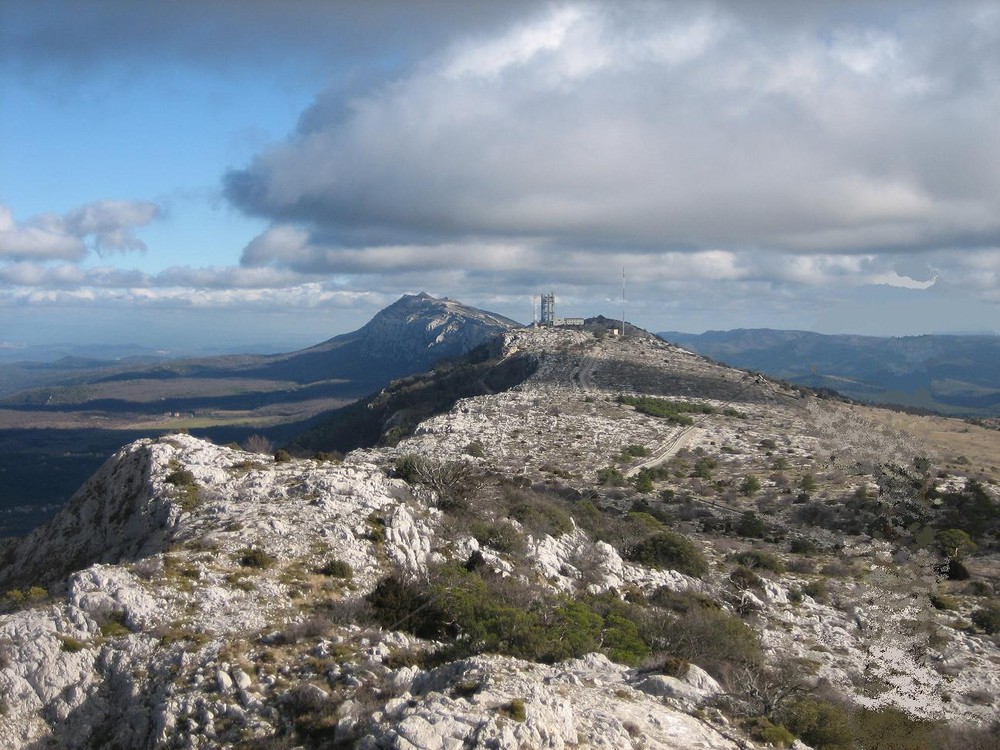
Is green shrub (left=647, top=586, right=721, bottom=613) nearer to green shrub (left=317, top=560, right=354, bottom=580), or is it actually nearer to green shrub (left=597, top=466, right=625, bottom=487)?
green shrub (left=317, top=560, right=354, bottom=580)

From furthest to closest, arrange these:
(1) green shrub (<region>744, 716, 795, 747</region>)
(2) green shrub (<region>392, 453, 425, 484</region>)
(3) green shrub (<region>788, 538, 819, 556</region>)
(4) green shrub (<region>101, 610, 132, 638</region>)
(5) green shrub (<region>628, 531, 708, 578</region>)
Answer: (3) green shrub (<region>788, 538, 819, 556</region>) < (2) green shrub (<region>392, 453, 425, 484</region>) < (5) green shrub (<region>628, 531, 708, 578</region>) < (4) green shrub (<region>101, 610, 132, 638</region>) < (1) green shrub (<region>744, 716, 795, 747</region>)

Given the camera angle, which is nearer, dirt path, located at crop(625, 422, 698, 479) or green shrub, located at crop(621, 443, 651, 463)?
dirt path, located at crop(625, 422, 698, 479)

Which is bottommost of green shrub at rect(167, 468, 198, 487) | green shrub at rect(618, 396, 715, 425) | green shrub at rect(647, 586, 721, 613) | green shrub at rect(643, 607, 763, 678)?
green shrub at rect(647, 586, 721, 613)

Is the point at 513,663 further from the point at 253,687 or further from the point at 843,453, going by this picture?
the point at 843,453

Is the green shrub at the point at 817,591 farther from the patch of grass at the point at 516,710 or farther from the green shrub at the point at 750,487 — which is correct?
the patch of grass at the point at 516,710

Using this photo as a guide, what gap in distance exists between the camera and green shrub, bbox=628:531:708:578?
83.4 ft

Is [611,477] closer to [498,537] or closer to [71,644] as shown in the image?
[498,537]

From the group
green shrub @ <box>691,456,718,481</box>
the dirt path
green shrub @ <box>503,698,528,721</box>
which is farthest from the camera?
the dirt path

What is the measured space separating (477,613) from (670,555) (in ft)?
40.2

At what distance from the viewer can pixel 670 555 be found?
25859 millimetres

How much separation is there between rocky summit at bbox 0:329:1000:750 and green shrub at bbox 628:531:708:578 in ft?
0.35

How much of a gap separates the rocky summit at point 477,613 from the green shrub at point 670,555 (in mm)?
107

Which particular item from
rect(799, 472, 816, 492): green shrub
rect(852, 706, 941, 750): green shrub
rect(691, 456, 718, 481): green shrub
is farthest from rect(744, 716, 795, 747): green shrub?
rect(691, 456, 718, 481): green shrub

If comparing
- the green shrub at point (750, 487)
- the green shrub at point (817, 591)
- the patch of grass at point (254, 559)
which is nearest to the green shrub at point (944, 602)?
the green shrub at point (817, 591)
